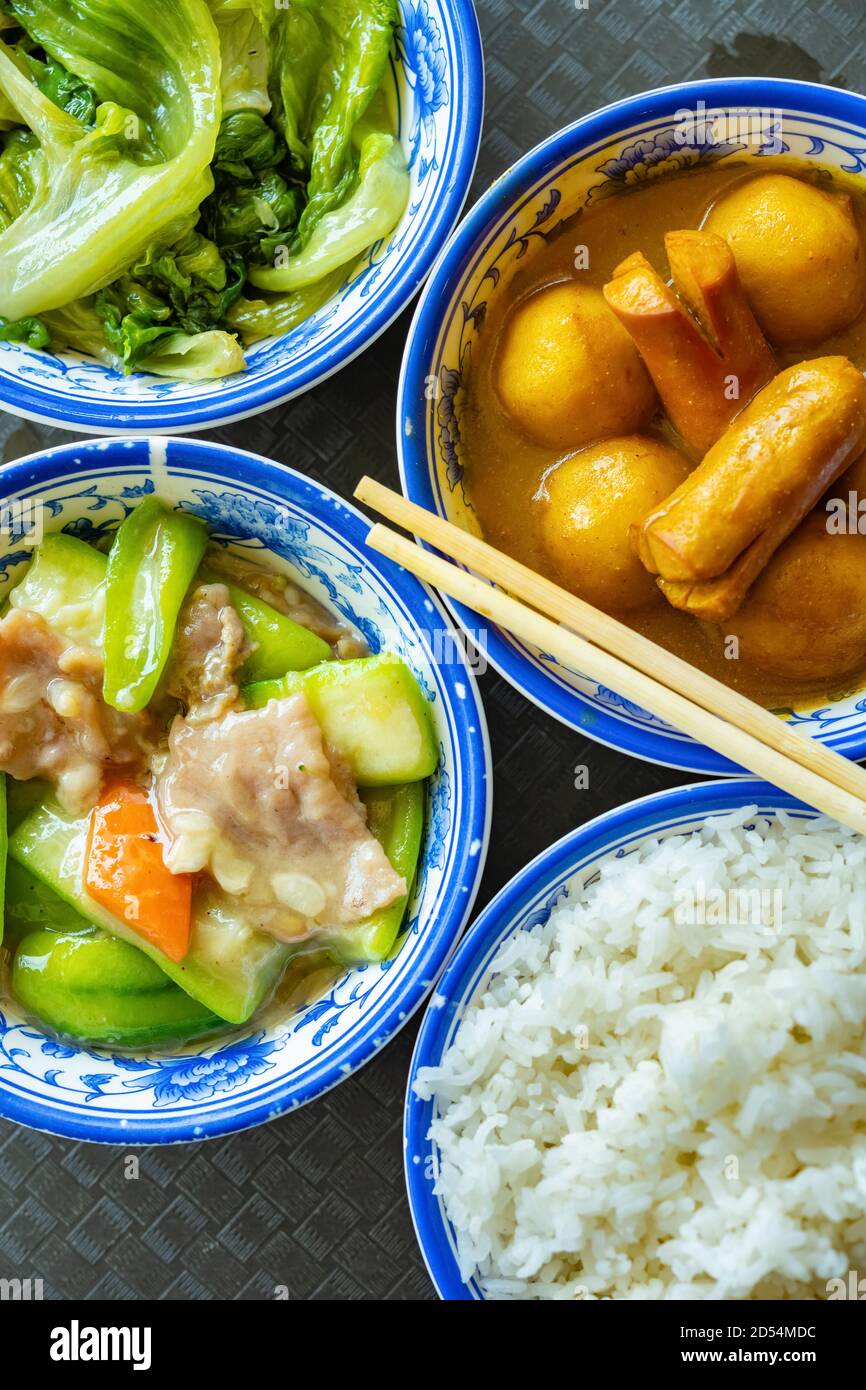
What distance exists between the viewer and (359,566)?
2061 millimetres

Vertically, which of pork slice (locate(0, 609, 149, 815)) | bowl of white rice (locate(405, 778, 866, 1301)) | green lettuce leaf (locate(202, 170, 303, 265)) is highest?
green lettuce leaf (locate(202, 170, 303, 265))

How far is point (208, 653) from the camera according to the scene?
2.09 m

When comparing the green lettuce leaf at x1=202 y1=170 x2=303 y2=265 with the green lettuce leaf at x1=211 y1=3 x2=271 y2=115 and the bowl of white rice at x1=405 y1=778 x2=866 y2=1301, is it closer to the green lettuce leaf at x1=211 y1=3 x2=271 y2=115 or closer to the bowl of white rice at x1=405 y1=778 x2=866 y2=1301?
the green lettuce leaf at x1=211 y1=3 x2=271 y2=115

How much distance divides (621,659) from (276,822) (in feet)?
2.32

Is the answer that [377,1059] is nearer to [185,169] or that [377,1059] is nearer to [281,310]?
[281,310]

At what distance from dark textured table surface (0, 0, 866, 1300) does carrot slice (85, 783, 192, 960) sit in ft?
1.85

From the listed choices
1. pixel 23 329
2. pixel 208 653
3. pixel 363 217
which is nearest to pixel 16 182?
pixel 23 329

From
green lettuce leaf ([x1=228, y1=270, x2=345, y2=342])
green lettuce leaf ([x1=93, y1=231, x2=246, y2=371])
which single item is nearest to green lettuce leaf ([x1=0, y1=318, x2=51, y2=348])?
green lettuce leaf ([x1=93, y1=231, x2=246, y2=371])

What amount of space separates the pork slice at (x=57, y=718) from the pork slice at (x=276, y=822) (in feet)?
0.41

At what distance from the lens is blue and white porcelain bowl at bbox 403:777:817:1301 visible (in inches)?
80.3

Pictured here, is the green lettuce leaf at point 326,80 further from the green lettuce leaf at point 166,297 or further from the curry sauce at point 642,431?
the curry sauce at point 642,431

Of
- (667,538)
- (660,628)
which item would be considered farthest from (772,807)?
(667,538)

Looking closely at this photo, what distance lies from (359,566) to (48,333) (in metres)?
0.75
